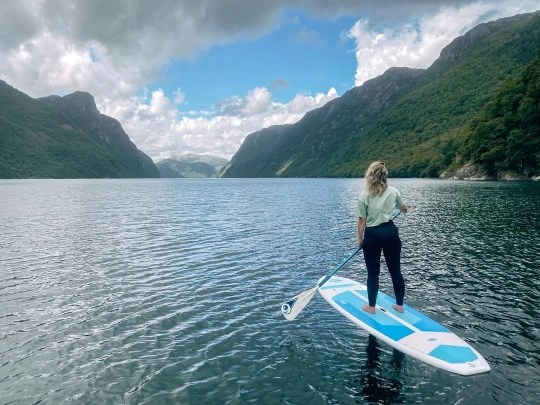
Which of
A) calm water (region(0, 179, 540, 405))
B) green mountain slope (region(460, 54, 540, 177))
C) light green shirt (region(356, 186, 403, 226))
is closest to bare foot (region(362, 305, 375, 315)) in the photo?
calm water (region(0, 179, 540, 405))

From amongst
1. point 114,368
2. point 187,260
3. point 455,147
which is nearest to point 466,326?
point 114,368

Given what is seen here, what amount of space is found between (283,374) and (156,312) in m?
6.75

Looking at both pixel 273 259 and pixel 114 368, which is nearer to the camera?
pixel 114 368

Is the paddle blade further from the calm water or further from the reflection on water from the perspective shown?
the reflection on water

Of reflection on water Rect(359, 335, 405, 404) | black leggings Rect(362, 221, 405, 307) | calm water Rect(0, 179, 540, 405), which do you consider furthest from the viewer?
black leggings Rect(362, 221, 405, 307)

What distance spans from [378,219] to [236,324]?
6644 millimetres

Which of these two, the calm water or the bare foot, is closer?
the calm water

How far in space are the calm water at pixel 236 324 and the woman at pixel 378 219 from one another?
2.97 metres

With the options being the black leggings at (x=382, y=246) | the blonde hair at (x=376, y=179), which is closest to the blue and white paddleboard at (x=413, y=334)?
the black leggings at (x=382, y=246)

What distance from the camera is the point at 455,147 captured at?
163 meters

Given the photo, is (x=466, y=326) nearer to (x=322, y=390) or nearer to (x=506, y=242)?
(x=322, y=390)

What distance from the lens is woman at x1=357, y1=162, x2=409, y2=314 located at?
1044 cm

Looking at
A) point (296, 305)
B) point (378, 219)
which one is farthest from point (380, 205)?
point (296, 305)

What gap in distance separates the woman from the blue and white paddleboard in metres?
1.37
